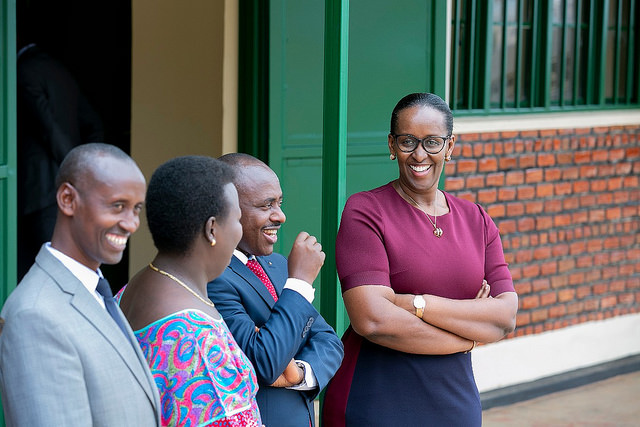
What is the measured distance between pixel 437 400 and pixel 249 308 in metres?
0.79

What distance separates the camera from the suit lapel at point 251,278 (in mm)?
2809

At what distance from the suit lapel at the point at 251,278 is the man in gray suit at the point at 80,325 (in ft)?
2.22

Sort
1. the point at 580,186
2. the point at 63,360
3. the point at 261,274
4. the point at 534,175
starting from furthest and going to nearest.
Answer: the point at 580,186, the point at 534,175, the point at 261,274, the point at 63,360

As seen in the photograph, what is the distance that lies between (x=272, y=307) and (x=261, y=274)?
4.5 inches

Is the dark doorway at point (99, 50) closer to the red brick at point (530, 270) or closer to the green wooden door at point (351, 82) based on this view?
the green wooden door at point (351, 82)

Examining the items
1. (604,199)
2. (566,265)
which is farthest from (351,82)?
(604,199)

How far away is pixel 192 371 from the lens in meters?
2.21

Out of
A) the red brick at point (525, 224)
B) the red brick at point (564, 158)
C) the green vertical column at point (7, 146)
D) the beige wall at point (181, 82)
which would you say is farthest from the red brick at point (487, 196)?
the green vertical column at point (7, 146)

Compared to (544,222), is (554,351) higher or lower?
lower

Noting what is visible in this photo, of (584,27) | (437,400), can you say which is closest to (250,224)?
(437,400)

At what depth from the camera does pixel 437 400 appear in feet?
10.6

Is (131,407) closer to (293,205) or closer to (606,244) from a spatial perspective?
(293,205)

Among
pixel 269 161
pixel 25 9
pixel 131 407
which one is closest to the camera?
pixel 131 407

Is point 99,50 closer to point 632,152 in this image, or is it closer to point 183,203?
point 632,152
